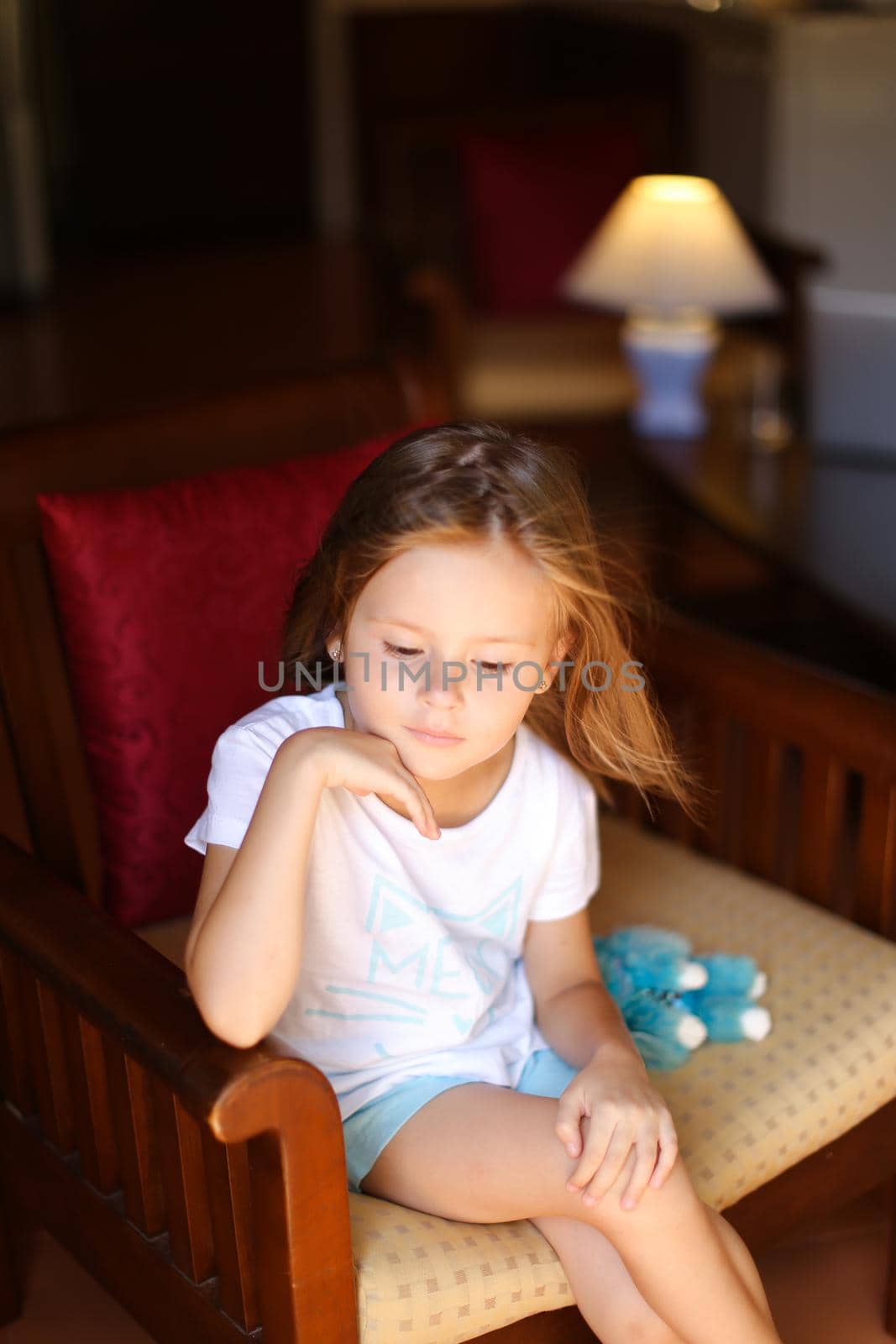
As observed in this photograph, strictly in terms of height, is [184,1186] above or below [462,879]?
below

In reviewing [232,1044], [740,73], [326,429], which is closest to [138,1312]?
[232,1044]

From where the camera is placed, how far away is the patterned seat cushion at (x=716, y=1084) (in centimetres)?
116

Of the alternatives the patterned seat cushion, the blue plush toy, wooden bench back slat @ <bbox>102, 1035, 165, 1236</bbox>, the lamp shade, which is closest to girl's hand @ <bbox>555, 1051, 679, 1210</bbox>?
the patterned seat cushion

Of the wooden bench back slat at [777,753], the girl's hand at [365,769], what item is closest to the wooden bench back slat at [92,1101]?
the girl's hand at [365,769]

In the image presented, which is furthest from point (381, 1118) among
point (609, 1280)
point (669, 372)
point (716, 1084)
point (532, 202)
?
point (532, 202)

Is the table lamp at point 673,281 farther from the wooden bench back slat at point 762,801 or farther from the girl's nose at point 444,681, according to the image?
the girl's nose at point 444,681

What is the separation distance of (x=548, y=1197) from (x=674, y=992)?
13.2 inches

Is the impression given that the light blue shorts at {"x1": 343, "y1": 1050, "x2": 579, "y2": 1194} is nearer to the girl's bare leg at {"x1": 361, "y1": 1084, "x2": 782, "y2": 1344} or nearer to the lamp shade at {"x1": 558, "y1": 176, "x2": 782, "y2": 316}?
the girl's bare leg at {"x1": 361, "y1": 1084, "x2": 782, "y2": 1344}

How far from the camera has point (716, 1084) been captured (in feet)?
4.55

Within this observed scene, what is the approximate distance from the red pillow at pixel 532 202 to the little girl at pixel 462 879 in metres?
2.83

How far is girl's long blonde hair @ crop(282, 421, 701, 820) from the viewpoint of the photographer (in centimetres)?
115

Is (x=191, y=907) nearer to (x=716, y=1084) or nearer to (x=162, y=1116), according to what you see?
(x=162, y=1116)

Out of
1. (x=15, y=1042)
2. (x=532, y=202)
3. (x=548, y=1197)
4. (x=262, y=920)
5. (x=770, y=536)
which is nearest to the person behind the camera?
(x=262, y=920)

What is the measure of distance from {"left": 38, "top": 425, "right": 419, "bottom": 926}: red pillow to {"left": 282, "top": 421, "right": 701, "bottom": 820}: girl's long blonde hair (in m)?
0.24
